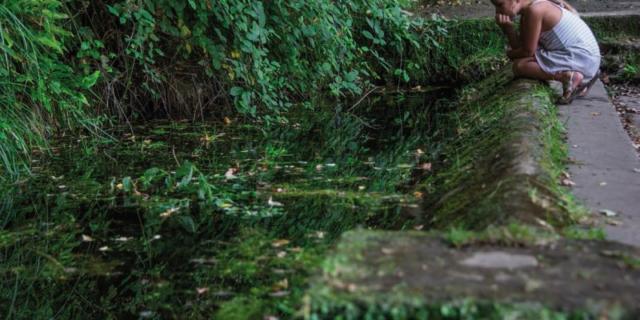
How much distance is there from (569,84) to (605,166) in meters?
1.55

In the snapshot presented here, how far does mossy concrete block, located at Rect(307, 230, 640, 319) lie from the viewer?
6.02ft

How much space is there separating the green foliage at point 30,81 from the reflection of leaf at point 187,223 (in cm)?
129

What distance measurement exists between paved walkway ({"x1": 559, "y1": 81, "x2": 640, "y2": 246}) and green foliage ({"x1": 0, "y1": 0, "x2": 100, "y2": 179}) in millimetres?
3069

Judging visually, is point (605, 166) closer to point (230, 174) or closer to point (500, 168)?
point (500, 168)

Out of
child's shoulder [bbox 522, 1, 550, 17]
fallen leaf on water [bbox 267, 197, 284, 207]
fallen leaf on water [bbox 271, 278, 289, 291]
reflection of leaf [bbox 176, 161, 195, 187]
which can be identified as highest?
child's shoulder [bbox 522, 1, 550, 17]

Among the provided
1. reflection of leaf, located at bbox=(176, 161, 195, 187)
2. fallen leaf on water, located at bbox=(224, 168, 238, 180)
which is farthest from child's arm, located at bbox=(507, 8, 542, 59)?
reflection of leaf, located at bbox=(176, 161, 195, 187)

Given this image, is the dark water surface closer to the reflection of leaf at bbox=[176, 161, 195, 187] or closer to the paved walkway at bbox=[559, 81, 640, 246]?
the reflection of leaf at bbox=[176, 161, 195, 187]

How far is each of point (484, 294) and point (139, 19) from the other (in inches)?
165

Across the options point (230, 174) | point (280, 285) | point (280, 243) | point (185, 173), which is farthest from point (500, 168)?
point (185, 173)

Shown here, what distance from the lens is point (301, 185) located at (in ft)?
14.3

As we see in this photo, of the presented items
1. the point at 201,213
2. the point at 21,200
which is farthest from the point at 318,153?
the point at 21,200

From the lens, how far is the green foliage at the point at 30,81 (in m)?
4.66

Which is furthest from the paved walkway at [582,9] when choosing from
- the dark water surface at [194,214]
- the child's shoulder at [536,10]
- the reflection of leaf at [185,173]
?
the reflection of leaf at [185,173]

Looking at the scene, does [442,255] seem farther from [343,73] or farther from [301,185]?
[343,73]
